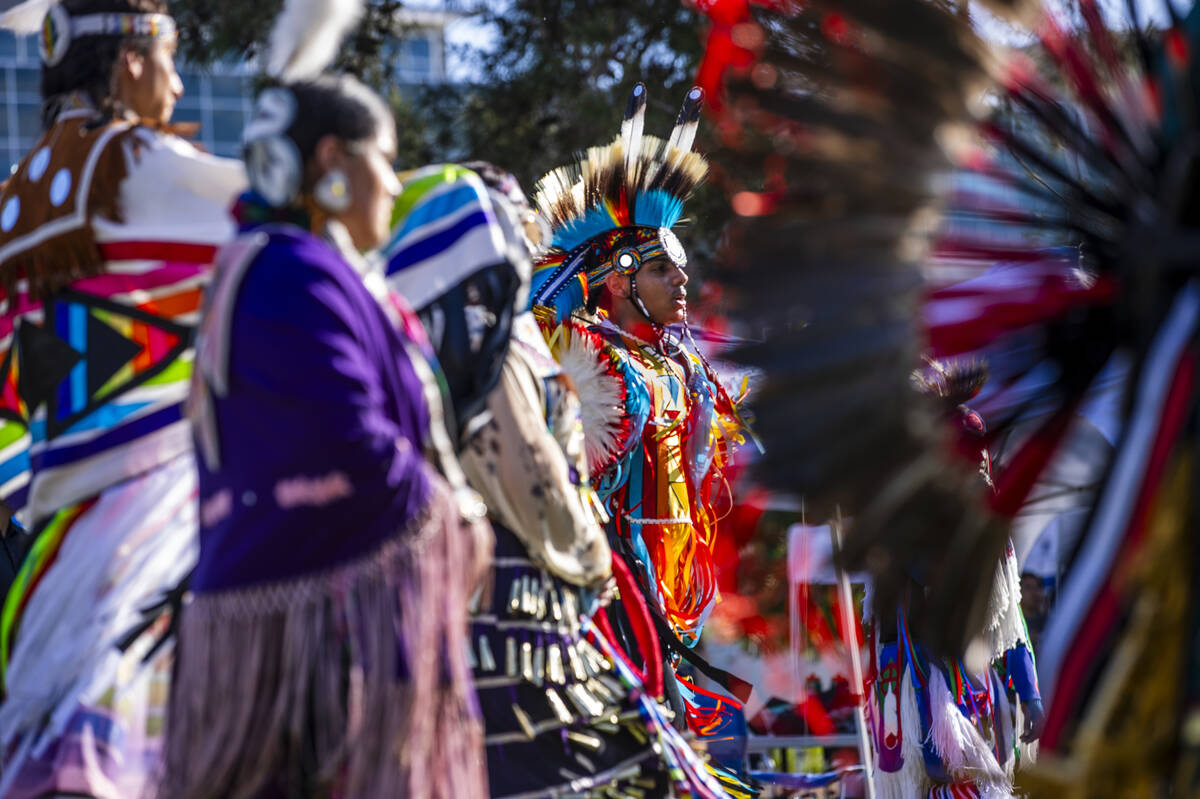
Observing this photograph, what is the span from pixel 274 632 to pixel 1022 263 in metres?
1.31

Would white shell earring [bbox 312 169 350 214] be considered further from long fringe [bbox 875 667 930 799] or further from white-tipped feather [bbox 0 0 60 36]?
long fringe [bbox 875 667 930 799]

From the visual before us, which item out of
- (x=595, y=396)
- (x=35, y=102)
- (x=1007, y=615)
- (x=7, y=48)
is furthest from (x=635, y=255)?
(x=7, y=48)

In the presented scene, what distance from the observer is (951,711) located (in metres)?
5.74

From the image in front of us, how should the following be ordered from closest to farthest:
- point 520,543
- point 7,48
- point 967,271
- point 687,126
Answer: point 967,271 → point 520,543 → point 687,126 → point 7,48

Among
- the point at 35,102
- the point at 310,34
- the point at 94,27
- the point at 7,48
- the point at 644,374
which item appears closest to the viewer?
the point at 310,34

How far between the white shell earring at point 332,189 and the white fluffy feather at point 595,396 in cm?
265

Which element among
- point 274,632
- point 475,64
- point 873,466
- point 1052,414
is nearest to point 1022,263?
point 1052,414

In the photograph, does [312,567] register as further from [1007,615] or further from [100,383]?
[1007,615]

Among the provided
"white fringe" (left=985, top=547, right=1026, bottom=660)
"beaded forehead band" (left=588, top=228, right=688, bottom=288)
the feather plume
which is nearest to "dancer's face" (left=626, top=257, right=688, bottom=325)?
"beaded forehead band" (left=588, top=228, right=688, bottom=288)

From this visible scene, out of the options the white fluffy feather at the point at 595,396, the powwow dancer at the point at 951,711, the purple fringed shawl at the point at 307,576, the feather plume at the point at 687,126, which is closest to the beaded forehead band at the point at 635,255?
the feather plume at the point at 687,126

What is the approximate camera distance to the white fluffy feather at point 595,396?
5.30 m

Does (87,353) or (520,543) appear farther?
(520,543)

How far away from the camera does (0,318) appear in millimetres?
3246

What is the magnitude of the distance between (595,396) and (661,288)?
0.70 metres
